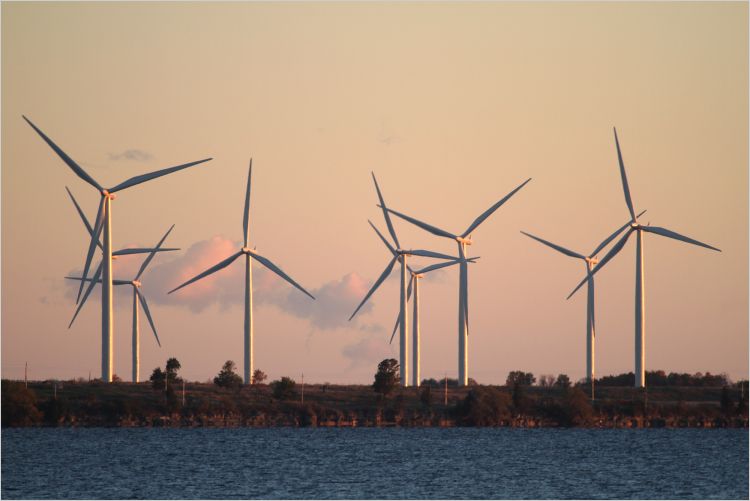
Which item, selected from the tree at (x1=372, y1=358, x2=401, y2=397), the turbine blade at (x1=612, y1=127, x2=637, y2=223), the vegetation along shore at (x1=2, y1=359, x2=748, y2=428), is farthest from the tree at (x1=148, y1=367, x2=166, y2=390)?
the turbine blade at (x1=612, y1=127, x2=637, y2=223)

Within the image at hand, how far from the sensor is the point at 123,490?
10994cm

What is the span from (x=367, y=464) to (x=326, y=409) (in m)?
54.5

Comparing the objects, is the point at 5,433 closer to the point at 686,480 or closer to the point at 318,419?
the point at 318,419

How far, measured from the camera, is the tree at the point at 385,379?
192 metres

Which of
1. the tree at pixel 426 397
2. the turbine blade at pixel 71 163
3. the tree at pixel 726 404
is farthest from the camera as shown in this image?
the tree at pixel 726 404

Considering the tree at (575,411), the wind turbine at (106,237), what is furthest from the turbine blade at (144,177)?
the tree at (575,411)

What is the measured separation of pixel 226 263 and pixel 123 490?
255ft

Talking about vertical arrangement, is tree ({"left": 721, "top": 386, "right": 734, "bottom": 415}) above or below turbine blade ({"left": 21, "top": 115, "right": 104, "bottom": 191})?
below

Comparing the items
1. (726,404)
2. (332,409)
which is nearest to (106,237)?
(332,409)

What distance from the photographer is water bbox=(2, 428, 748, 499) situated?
112m

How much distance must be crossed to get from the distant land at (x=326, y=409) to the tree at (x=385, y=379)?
1.21 m

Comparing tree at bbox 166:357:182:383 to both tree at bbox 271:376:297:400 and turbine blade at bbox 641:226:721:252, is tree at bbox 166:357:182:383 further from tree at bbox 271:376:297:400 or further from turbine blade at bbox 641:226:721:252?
turbine blade at bbox 641:226:721:252

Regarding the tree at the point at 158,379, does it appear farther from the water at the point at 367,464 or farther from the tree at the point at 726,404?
the tree at the point at 726,404

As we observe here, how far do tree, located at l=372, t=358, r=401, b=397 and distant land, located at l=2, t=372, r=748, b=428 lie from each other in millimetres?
1209
